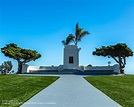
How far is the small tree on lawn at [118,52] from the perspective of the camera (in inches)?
1085

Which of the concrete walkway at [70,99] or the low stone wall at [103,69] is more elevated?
the low stone wall at [103,69]

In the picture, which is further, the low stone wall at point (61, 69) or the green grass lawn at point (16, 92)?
the low stone wall at point (61, 69)

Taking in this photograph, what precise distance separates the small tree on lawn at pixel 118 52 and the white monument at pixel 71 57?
411 centimetres

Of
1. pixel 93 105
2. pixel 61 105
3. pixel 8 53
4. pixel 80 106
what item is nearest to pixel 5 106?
pixel 61 105

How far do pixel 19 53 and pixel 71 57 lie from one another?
8830 millimetres

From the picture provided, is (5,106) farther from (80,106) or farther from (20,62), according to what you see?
(20,62)

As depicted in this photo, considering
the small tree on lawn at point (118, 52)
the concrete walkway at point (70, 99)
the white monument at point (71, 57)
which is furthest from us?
the white monument at point (71, 57)

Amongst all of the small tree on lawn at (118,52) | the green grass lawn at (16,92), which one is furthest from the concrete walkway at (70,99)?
the small tree on lawn at (118,52)

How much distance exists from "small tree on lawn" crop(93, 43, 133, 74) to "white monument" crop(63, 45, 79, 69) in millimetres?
4107

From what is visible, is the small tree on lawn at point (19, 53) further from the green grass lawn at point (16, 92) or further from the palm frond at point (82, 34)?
the green grass lawn at point (16, 92)

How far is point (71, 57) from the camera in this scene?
31828 millimetres

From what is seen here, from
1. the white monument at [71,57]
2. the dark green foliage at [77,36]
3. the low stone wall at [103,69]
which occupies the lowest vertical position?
the low stone wall at [103,69]

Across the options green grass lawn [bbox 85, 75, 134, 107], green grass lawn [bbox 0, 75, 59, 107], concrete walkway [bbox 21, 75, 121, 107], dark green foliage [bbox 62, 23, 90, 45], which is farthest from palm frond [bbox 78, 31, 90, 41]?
concrete walkway [bbox 21, 75, 121, 107]

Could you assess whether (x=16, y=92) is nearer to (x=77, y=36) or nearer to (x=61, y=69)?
(x=61, y=69)
